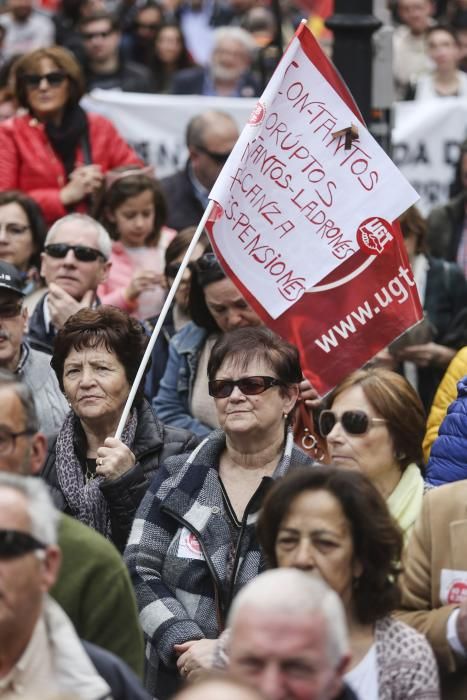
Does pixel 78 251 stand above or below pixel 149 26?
above

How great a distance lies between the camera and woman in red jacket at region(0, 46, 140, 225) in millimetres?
9789

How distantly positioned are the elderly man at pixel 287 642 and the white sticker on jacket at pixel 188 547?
1.79 metres

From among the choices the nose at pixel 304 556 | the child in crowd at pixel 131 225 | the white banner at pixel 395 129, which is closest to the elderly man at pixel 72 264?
the child in crowd at pixel 131 225

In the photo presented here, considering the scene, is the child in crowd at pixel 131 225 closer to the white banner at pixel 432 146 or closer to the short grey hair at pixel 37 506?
the white banner at pixel 432 146

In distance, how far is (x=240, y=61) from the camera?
13898 mm

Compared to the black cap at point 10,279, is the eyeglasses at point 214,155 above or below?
below

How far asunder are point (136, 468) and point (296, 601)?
2.33 meters

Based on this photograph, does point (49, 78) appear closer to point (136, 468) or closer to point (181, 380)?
point (181, 380)

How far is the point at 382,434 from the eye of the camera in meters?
6.05

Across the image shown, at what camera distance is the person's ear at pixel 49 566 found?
4363mm

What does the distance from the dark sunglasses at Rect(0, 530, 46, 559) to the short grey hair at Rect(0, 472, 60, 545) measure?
0.10ft

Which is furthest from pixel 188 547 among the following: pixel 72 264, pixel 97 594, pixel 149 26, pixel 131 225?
pixel 149 26

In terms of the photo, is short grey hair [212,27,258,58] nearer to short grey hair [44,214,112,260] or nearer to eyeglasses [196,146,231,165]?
eyeglasses [196,146,231,165]

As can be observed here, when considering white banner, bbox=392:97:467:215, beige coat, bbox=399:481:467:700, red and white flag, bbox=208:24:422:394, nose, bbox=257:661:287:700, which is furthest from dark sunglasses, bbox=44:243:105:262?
white banner, bbox=392:97:467:215
